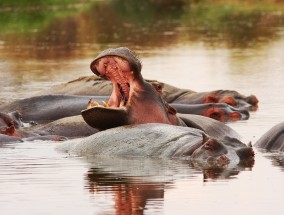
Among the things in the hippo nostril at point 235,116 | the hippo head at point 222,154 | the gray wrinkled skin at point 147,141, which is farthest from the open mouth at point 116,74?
the hippo nostril at point 235,116

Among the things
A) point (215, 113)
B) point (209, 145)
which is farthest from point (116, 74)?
point (215, 113)

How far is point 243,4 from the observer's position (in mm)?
56688

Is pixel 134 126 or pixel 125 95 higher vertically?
pixel 125 95

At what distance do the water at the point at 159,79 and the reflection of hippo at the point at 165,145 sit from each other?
183 mm

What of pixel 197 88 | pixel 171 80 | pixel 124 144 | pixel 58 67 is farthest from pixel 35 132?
pixel 58 67

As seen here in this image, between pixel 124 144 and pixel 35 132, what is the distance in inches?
98.4

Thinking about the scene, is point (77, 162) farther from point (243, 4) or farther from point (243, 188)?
point (243, 4)

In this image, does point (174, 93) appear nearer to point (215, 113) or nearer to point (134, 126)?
point (215, 113)

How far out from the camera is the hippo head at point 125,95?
1151 cm

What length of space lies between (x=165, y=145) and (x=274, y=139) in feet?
3.57

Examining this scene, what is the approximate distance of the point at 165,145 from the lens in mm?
11219

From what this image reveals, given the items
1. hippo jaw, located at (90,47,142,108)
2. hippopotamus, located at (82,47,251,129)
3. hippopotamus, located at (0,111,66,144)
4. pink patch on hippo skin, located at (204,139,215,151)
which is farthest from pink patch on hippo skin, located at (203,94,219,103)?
pink patch on hippo skin, located at (204,139,215,151)

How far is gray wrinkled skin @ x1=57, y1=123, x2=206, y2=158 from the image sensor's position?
11.1m

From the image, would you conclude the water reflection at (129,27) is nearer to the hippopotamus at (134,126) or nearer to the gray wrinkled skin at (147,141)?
the hippopotamus at (134,126)
